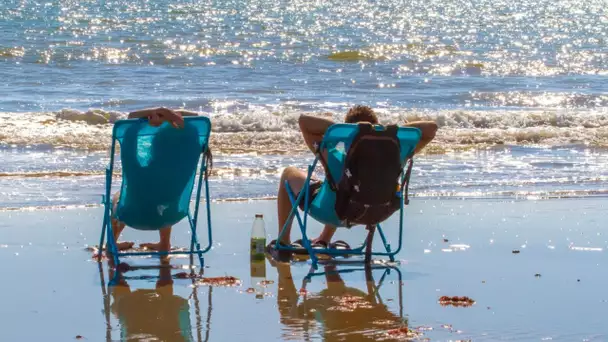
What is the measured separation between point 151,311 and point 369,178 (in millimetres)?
1596

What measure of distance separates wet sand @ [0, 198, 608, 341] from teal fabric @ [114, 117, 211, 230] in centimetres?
34

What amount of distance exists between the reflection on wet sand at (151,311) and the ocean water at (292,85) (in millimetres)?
3063

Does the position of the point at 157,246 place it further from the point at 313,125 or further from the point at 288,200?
the point at 313,125

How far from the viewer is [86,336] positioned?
486 centimetres

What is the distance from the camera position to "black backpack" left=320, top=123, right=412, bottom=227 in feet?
20.3

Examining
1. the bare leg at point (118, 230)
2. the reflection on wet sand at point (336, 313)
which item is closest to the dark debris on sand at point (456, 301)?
the reflection on wet sand at point (336, 313)

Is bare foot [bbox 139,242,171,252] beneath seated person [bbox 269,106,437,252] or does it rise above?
beneath

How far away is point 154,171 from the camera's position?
6.24 meters

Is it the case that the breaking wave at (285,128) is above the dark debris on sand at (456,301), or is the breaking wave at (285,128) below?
above

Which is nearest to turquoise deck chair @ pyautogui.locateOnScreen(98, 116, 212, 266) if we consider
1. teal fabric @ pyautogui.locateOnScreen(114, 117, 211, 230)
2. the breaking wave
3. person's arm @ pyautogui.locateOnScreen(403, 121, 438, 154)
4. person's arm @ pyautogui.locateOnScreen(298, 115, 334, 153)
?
teal fabric @ pyautogui.locateOnScreen(114, 117, 211, 230)

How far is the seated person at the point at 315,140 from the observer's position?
20.8ft

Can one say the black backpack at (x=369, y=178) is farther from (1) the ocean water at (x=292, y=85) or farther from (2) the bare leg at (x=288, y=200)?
(1) the ocean water at (x=292, y=85)

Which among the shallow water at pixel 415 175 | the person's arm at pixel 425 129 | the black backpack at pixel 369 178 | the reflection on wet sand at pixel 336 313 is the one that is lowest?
the reflection on wet sand at pixel 336 313

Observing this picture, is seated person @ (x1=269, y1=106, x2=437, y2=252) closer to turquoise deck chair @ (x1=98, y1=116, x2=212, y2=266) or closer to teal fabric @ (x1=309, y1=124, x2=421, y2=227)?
teal fabric @ (x1=309, y1=124, x2=421, y2=227)
